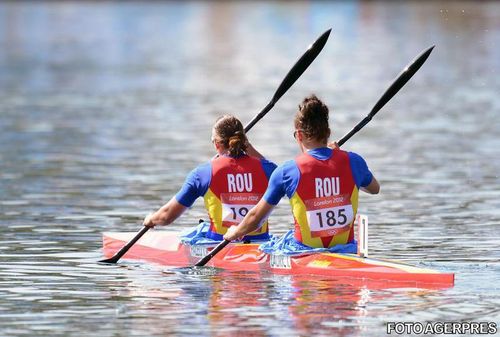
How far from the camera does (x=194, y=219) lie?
66.2 ft

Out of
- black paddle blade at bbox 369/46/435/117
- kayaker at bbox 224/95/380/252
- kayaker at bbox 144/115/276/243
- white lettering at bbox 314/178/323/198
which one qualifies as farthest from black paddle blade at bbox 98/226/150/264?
black paddle blade at bbox 369/46/435/117

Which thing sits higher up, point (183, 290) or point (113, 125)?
point (113, 125)

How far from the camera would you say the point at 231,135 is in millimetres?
15844

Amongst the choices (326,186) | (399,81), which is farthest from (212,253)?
(399,81)

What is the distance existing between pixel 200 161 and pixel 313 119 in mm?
12337

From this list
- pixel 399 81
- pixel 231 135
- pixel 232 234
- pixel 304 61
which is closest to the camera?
pixel 232 234

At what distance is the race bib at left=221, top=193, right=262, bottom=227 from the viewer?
16.0m

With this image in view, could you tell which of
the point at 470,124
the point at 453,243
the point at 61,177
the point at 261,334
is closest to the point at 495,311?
the point at 261,334

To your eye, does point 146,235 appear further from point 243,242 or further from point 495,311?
point 495,311

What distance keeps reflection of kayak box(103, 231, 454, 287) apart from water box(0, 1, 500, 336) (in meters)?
0.15

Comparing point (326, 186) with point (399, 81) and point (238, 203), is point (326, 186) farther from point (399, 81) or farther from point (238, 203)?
point (399, 81)

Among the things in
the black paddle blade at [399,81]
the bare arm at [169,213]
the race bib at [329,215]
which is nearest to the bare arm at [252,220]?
the race bib at [329,215]

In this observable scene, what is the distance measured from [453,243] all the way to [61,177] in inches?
354

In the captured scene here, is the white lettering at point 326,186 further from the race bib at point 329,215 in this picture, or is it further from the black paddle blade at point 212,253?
the black paddle blade at point 212,253
